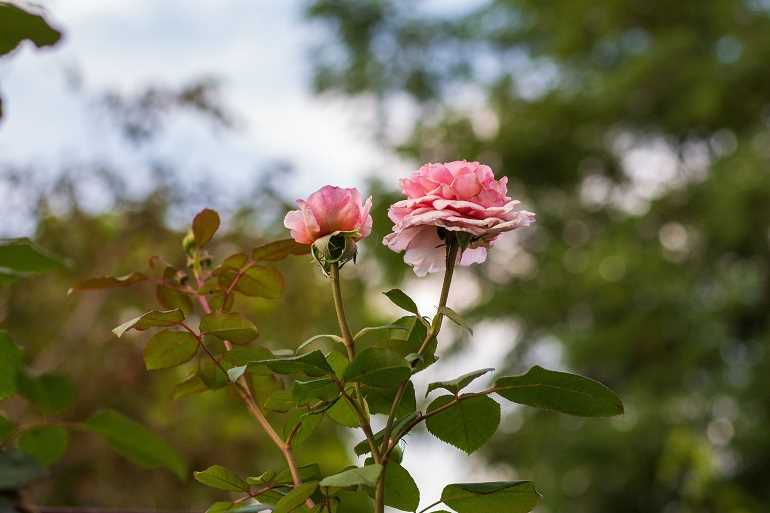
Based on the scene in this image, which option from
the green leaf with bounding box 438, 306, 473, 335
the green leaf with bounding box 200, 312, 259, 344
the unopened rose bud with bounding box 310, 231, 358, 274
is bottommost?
the green leaf with bounding box 200, 312, 259, 344

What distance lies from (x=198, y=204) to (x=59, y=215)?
0.51 metres

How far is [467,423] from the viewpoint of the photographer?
0.43 metres

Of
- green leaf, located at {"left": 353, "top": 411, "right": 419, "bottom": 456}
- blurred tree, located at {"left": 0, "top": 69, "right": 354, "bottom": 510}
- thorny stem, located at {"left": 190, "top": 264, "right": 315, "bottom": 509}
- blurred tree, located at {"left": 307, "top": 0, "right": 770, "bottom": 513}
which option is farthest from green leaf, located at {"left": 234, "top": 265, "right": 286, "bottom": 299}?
blurred tree, located at {"left": 307, "top": 0, "right": 770, "bottom": 513}

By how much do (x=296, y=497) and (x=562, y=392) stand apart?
0.12 metres

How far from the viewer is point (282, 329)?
3.93 metres

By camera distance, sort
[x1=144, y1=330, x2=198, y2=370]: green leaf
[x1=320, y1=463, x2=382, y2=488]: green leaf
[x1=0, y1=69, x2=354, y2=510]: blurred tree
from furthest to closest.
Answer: [x1=0, y1=69, x2=354, y2=510]: blurred tree
[x1=144, y1=330, x2=198, y2=370]: green leaf
[x1=320, y1=463, x2=382, y2=488]: green leaf

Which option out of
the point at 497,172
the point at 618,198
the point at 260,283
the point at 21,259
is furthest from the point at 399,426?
the point at 618,198

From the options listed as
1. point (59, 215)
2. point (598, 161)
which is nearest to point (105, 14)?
point (59, 215)

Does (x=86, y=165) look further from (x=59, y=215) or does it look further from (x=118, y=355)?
(x=118, y=355)

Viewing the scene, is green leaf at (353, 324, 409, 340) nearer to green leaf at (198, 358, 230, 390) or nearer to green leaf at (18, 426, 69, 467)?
green leaf at (198, 358, 230, 390)

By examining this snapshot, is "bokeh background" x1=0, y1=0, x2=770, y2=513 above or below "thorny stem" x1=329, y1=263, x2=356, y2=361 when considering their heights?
above

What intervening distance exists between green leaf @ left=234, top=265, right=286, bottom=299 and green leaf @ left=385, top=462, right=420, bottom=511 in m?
0.12

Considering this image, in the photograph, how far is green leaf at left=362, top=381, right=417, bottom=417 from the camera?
1.38ft

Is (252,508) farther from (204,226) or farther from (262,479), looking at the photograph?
(204,226)
